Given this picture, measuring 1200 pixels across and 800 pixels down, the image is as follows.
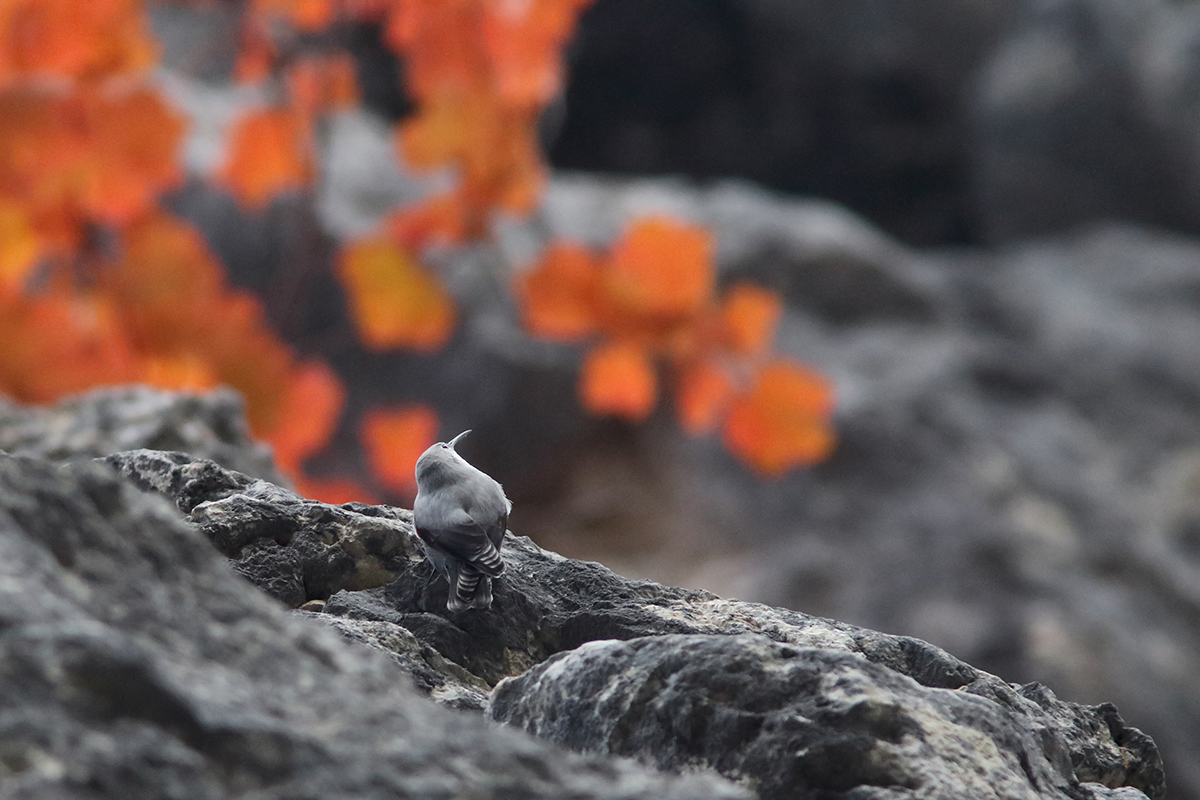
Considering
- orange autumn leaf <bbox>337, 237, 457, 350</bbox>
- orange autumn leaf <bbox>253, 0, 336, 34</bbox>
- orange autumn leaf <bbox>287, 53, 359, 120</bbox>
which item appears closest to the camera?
orange autumn leaf <bbox>253, 0, 336, 34</bbox>

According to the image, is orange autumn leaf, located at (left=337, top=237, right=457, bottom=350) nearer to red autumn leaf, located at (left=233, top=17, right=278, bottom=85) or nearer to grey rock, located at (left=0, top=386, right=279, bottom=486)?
red autumn leaf, located at (left=233, top=17, right=278, bottom=85)

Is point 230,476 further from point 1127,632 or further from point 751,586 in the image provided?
point 1127,632

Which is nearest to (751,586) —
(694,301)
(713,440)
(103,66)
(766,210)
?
(713,440)

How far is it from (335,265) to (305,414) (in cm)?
78

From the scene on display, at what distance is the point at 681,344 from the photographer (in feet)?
16.1

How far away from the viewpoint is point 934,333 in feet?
17.6

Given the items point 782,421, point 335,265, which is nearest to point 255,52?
point 335,265

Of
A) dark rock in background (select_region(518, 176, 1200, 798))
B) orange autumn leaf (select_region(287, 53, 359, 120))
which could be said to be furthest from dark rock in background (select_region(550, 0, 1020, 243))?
orange autumn leaf (select_region(287, 53, 359, 120))

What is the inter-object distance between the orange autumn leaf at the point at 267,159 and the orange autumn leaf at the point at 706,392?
182 cm

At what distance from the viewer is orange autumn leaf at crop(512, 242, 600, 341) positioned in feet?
15.8

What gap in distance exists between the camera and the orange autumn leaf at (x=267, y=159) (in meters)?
5.09

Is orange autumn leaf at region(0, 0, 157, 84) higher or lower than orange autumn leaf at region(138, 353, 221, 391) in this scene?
higher

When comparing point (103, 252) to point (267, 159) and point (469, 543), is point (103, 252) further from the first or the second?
point (469, 543)

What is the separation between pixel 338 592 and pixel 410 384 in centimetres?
370
